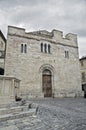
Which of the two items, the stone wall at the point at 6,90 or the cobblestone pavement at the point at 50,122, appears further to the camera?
the stone wall at the point at 6,90

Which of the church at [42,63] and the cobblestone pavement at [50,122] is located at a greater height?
the church at [42,63]

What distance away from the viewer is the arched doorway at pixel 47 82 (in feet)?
45.0

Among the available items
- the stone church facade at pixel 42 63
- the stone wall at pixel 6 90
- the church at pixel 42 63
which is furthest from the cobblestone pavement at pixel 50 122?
the stone church facade at pixel 42 63

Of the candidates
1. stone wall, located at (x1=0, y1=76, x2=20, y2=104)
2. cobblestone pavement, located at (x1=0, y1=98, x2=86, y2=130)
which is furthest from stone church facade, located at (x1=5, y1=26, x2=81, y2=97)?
cobblestone pavement, located at (x1=0, y1=98, x2=86, y2=130)

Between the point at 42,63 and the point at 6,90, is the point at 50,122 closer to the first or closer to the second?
the point at 6,90

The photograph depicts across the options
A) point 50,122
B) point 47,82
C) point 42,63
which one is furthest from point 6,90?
point 47,82

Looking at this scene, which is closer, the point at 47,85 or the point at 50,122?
the point at 50,122

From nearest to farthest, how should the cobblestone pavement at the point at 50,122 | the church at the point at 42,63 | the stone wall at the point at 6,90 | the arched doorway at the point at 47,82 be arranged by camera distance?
the cobblestone pavement at the point at 50,122, the stone wall at the point at 6,90, the church at the point at 42,63, the arched doorway at the point at 47,82

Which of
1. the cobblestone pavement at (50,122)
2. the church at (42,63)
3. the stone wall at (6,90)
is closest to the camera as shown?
the cobblestone pavement at (50,122)

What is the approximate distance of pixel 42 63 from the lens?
14008 millimetres

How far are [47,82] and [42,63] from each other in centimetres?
247

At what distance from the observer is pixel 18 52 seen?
13078mm

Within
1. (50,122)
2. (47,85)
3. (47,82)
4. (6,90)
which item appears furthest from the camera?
(47,82)

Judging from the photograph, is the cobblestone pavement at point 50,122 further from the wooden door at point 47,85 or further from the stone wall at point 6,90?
the wooden door at point 47,85
